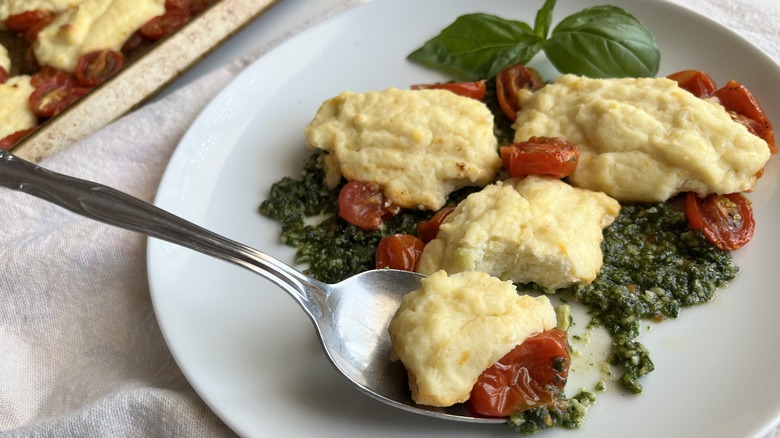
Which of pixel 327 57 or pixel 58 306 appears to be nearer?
pixel 58 306

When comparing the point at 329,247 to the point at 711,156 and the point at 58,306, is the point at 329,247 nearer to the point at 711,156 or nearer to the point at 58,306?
the point at 58,306

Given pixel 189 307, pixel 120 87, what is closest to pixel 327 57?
pixel 120 87

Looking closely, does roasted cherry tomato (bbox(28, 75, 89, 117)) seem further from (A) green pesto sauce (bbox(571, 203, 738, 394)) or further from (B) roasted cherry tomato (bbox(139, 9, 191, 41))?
(A) green pesto sauce (bbox(571, 203, 738, 394))

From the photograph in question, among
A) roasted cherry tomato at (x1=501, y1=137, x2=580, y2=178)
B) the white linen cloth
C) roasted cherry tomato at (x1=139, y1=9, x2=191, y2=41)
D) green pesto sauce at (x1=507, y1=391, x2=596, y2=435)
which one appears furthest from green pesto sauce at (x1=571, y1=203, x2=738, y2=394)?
roasted cherry tomato at (x1=139, y1=9, x2=191, y2=41)

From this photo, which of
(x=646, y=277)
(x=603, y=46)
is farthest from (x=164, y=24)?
(x=646, y=277)

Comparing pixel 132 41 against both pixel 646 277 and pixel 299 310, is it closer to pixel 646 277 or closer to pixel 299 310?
pixel 299 310

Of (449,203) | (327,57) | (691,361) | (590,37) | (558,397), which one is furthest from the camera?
(327,57)
